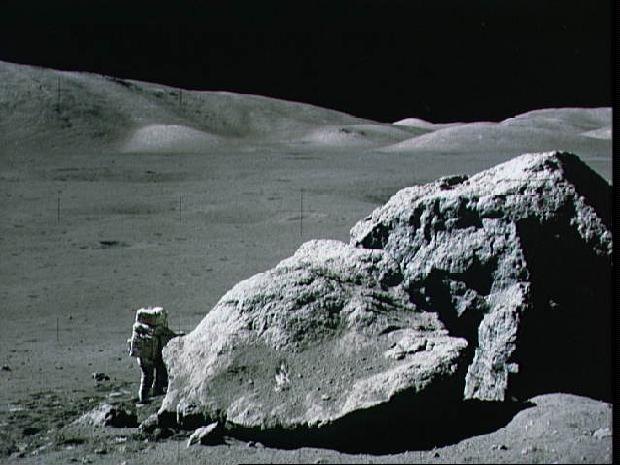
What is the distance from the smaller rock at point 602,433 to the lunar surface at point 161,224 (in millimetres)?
12

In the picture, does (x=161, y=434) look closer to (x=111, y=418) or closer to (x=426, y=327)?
(x=111, y=418)

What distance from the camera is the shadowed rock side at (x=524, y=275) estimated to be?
2.92 metres

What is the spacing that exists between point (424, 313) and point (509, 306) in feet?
1.10

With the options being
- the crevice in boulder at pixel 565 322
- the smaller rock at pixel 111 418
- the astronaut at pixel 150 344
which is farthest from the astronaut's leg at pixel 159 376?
the crevice in boulder at pixel 565 322

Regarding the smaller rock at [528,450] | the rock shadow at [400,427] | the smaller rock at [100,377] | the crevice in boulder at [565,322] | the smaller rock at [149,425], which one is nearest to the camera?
the smaller rock at [528,450]

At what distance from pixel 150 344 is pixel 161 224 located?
6938 mm

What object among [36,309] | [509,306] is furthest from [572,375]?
[36,309]

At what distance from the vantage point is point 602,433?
2279mm

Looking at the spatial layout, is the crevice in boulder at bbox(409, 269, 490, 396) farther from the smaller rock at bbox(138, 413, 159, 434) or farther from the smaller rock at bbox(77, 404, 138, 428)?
the smaller rock at bbox(77, 404, 138, 428)

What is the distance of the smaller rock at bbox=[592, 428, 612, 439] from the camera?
2248 mm

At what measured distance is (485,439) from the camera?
240 centimetres

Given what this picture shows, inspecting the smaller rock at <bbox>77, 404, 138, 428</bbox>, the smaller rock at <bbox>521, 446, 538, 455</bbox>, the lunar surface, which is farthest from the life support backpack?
the smaller rock at <bbox>521, 446, 538, 455</bbox>

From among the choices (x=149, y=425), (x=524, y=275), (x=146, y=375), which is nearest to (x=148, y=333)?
(x=146, y=375)

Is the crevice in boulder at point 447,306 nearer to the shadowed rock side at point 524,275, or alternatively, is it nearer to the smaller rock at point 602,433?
the shadowed rock side at point 524,275
